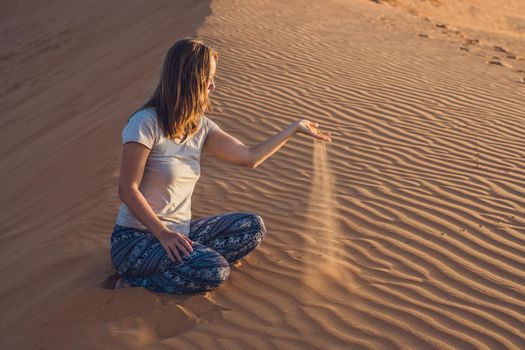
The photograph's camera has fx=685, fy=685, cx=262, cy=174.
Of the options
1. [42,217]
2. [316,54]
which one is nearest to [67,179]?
[42,217]

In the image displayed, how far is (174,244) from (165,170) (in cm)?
42

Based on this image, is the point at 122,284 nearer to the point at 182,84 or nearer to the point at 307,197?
the point at 182,84

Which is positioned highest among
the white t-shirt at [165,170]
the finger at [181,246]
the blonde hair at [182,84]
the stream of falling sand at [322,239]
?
the blonde hair at [182,84]

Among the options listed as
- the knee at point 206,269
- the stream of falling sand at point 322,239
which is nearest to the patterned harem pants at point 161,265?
the knee at point 206,269

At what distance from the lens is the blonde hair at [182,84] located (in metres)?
3.44

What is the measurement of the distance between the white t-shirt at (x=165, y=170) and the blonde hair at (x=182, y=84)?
0.25ft

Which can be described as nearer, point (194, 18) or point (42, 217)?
point (42, 217)

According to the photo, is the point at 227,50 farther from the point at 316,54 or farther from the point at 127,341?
the point at 127,341

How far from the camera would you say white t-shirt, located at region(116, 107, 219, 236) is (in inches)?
138

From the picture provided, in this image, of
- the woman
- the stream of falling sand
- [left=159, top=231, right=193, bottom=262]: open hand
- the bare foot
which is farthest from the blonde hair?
the stream of falling sand

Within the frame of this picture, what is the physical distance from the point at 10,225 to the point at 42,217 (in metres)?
0.32

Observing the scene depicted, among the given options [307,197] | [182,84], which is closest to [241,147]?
[182,84]

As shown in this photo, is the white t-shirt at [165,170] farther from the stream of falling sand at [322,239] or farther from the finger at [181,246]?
the stream of falling sand at [322,239]

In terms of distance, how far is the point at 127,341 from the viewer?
3225 millimetres
